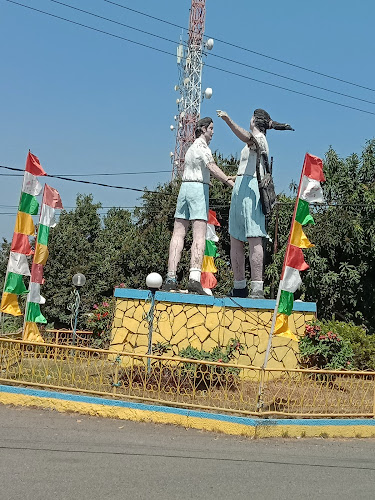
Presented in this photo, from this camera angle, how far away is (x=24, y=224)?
33.4 ft

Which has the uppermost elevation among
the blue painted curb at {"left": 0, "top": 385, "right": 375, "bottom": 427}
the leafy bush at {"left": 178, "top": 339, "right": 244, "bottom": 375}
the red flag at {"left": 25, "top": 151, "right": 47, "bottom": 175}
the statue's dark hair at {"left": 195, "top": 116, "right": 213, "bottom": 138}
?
the statue's dark hair at {"left": 195, "top": 116, "right": 213, "bottom": 138}

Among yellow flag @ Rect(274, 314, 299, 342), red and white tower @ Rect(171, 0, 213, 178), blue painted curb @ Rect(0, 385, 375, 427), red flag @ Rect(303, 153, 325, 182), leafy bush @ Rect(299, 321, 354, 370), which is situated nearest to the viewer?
blue painted curb @ Rect(0, 385, 375, 427)

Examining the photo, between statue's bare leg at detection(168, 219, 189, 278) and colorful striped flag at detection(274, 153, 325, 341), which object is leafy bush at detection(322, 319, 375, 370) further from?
statue's bare leg at detection(168, 219, 189, 278)

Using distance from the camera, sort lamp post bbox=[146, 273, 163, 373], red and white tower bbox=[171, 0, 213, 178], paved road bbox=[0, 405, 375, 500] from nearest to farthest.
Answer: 1. paved road bbox=[0, 405, 375, 500]
2. lamp post bbox=[146, 273, 163, 373]
3. red and white tower bbox=[171, 0, 213, 178]

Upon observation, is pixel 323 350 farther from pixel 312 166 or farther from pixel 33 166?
pixel 33 166

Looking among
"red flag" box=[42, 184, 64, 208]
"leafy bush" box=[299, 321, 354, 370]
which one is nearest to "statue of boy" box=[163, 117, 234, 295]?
"leafy bush" box=[299, 321, 354, 370]

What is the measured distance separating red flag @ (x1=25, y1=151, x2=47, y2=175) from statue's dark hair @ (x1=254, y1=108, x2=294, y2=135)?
12.1 feet

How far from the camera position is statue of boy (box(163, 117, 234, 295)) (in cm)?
1038

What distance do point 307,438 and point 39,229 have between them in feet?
18.9

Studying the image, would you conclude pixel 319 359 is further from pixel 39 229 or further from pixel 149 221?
pixel 149 221

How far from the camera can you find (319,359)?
32.3 ft

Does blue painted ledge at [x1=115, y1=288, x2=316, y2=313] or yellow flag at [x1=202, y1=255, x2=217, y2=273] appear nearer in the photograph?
blue painted ledge at [x1=115, y1=288, x2=316, y2=313]

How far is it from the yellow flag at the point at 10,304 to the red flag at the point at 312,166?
5031 millimetres

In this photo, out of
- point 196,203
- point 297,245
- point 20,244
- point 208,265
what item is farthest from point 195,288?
point 20,244
